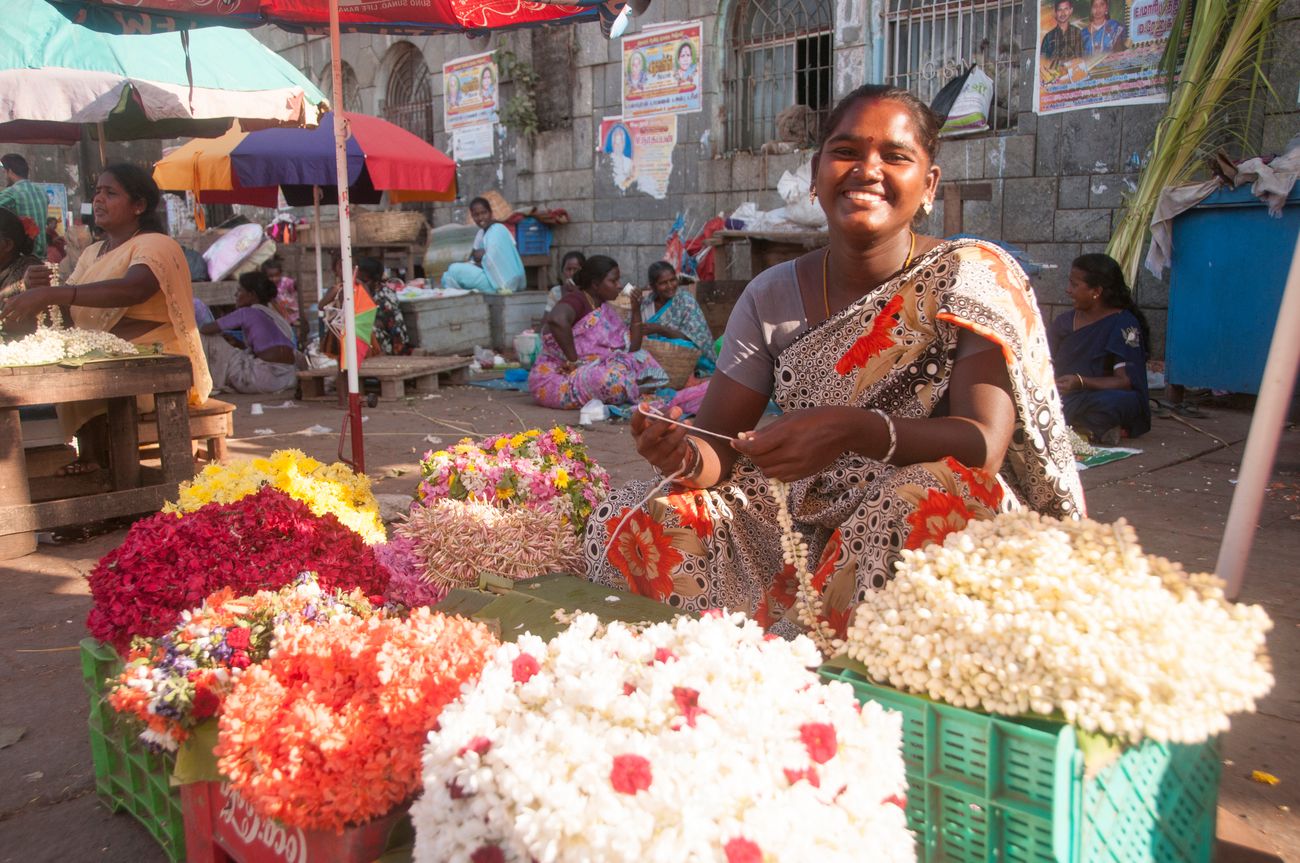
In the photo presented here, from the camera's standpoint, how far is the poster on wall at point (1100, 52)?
7.91 meters

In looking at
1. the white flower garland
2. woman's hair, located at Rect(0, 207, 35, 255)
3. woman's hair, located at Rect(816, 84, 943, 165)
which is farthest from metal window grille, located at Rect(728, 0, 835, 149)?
the white flower garland

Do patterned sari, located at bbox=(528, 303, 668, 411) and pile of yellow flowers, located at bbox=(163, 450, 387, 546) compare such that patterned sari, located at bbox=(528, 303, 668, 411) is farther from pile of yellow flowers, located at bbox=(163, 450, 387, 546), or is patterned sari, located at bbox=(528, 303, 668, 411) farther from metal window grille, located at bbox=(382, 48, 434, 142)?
metal window grille, located at bbox=(382, 48, 434, 142)

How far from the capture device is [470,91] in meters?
13.8

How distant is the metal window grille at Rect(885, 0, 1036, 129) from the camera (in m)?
8.88

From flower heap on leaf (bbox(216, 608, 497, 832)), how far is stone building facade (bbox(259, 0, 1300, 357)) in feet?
18.7

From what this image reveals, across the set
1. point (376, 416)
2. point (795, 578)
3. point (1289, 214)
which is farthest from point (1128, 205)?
point (795, 578)

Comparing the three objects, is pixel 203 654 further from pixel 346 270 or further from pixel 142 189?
pixel 142 189

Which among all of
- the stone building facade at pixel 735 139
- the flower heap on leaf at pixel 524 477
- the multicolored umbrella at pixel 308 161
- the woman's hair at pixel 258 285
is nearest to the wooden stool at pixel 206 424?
the flower heap on leaf at pixel 524 477

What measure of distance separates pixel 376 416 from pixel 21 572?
13.3 feet

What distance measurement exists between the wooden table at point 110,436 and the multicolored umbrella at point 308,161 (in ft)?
12.7

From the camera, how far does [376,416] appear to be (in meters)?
8.32

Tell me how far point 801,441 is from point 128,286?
4198 mm

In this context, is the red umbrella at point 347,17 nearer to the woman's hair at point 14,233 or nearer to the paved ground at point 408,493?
the paved ground at point 408,493

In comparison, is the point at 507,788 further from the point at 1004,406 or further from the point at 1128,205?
the point at 1128,205
